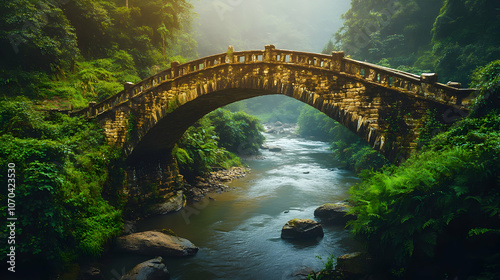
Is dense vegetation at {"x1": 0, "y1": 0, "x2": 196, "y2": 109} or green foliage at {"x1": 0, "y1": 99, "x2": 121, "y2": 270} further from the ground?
dense vegetation at {"x1": 0, "y1": 0, "x2": 196, "y2": 109}

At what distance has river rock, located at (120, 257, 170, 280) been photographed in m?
9.10

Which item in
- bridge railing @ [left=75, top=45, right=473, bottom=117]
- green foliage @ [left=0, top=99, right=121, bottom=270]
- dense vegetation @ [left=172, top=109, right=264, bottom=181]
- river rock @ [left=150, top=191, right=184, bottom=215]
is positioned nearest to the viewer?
bridge railing @ [left=75, top=45, right=473, bottom=117]

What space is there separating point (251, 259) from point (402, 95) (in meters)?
8.61

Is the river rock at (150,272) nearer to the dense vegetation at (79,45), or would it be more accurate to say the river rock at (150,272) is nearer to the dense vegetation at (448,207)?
the dense vegetation at (448,207)

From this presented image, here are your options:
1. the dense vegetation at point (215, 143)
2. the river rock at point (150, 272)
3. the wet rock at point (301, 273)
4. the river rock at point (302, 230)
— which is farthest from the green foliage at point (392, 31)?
the river rock at point (150, 272)

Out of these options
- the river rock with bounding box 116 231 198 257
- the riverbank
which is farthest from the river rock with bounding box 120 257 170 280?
the riverbank

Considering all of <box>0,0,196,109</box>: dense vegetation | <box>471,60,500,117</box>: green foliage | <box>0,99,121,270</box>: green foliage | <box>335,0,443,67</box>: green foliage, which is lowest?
<box>0,99,121,270</box>: green foliage

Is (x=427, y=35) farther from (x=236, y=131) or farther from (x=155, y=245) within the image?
(x=155, y=245)

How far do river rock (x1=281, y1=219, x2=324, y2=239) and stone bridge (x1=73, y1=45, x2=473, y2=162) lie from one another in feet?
17.4

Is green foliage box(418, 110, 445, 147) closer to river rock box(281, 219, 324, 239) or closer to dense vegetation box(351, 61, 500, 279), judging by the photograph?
dense vegetation box(351, 61, 500, 279)

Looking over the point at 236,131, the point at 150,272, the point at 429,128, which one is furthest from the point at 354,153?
the point at 150,272

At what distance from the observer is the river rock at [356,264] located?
26.5ft

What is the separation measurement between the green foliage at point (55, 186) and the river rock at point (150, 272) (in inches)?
78.5

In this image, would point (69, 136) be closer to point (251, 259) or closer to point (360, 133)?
point (251, 259)
